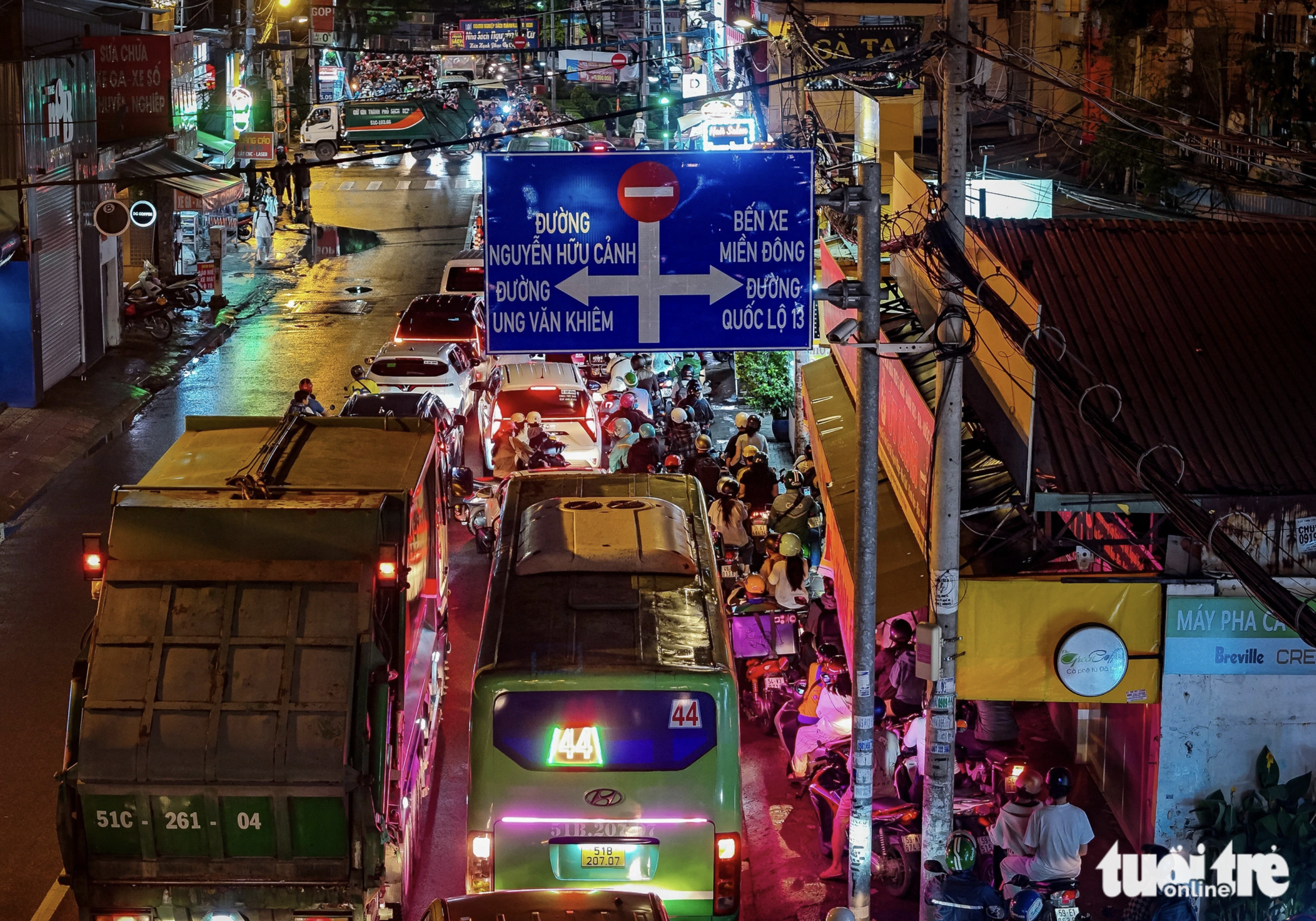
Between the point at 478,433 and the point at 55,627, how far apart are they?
8694 millimetres

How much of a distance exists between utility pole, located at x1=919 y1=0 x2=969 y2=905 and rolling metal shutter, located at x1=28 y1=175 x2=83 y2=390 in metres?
19.6

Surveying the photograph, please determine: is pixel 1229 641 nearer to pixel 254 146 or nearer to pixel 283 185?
pixel 254 146

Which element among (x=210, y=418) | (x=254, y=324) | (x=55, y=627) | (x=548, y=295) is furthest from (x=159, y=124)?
(x=548, y=295)

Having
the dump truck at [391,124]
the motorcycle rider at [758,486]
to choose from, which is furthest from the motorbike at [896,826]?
the dump truck at [391,124]

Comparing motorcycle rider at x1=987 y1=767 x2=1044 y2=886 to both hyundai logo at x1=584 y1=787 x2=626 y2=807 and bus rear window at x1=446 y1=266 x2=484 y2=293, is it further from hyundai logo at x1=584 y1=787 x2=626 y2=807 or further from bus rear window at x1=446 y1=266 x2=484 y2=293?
bus rear window at x1=446 y1=266 x2=484 y2=293

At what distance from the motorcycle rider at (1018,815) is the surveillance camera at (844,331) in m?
3.55

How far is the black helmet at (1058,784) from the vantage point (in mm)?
10266

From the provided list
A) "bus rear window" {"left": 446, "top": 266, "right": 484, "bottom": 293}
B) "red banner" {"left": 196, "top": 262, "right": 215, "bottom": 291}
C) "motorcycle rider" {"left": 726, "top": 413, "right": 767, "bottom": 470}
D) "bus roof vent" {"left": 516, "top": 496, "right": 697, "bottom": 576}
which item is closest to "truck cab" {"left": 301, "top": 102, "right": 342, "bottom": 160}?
"red banner" {"left": 196, "top": 262, "right": 215, "bottom": 291}

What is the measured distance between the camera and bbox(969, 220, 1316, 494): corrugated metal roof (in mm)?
10758

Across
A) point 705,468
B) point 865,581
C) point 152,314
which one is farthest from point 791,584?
point 152,314

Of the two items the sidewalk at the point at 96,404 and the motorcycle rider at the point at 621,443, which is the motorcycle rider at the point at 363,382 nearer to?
the motorcycle rider at the point at 621,443

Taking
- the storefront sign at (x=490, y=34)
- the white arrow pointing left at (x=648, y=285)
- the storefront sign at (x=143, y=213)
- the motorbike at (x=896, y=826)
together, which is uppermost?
the storefront sign at (x=490, y=34)

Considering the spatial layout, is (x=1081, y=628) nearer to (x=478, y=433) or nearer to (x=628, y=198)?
(x=628, y=198)

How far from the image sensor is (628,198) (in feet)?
31.4
